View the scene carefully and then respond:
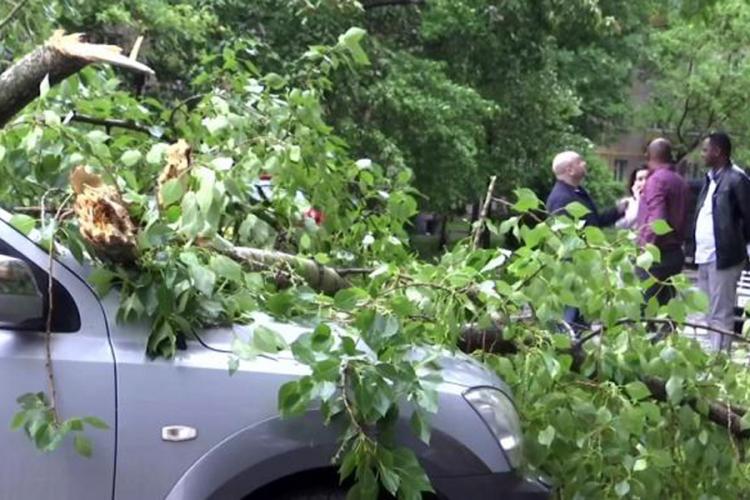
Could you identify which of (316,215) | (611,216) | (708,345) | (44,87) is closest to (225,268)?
(44,87)

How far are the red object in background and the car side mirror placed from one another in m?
1.75

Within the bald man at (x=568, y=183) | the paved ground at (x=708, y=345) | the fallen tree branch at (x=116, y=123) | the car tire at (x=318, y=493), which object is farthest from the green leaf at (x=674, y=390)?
the bald man at (x=568, y=183)

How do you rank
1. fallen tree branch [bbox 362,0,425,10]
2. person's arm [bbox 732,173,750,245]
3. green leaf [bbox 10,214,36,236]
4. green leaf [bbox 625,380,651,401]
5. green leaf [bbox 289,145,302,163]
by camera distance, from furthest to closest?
fallen tree branch [bbox 362,0,425,10], person's arm [bbox 732,173,750,245], green leaf [bbox 289,145,302,163], green leaf [bbox 625,380,651,401], green leaf [bbox 10,214,36,236]

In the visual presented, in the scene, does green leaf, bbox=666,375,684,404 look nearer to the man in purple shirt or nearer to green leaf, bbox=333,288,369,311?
green leaf, bbox=333,288,369,311

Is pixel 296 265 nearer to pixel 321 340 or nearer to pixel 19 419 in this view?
pixel 321 340

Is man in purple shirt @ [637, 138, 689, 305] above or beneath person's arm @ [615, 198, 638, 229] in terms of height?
above

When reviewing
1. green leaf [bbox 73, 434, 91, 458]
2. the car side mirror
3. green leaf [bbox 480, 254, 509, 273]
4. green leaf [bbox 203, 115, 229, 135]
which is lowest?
green leaf [bbox 73, 434, 91, 458]

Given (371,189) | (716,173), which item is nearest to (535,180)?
(716,173)

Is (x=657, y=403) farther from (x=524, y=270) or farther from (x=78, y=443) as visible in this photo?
(x=78, y=443)

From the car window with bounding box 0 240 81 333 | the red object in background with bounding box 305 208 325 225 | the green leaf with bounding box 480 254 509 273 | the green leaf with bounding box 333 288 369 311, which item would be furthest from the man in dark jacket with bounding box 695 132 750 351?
the car window with bounding box 0 240 81 333

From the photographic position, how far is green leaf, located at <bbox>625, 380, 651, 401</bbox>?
14.0ft

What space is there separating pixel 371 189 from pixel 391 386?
220cm

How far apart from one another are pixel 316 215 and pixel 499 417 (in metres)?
1.74

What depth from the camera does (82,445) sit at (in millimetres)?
3342
